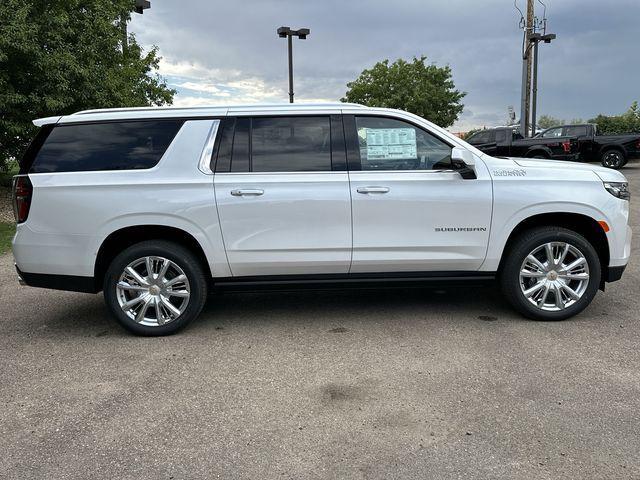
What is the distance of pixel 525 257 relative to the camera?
4.57 meters

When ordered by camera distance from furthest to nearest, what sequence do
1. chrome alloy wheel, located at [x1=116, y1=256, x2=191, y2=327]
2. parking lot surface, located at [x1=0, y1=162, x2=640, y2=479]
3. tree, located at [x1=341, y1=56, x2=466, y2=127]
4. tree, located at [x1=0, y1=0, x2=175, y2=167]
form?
tree, located at [x1=341, y1=56, x2=466, y2=127]
tree, located at [x1=0, y1=0, x2=175, y2=167]
chrome alloy wheel, located at [x1=116, y1=256, x2=191, y2=327]
parking lot surface, located at [x1=0, y1=162, x2=640, y2=479]

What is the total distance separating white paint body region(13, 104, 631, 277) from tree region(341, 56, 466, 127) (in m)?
34.7

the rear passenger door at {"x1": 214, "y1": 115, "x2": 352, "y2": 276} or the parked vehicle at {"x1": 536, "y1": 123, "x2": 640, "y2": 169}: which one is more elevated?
the parked vehicle at {"x1": 536, "y1": 123, "x2": 640, "y2": 169}

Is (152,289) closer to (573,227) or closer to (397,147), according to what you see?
(397,147)

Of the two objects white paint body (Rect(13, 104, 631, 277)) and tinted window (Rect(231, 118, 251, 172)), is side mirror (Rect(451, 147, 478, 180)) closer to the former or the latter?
white paint body (Rect(13, 104, 631, 277))

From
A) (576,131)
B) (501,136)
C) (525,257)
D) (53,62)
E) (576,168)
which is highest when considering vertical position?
(53,62)

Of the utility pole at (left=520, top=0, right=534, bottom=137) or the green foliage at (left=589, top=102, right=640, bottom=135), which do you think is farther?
the green foliage at (left=589, top=102, right=640, bottom=135)

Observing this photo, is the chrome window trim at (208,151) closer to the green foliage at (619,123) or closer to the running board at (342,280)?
the running board at (342,280)

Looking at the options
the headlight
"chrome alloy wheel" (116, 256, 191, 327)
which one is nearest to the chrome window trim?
"chrome alloy wheel" (116, 256, 191, 327)

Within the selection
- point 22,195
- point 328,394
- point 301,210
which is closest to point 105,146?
point 22,195

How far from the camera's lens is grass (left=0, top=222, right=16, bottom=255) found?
28.0 ft

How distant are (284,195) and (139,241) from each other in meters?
1.33

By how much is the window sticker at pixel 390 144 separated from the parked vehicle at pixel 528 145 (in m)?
15.4

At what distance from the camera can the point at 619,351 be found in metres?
4.04
